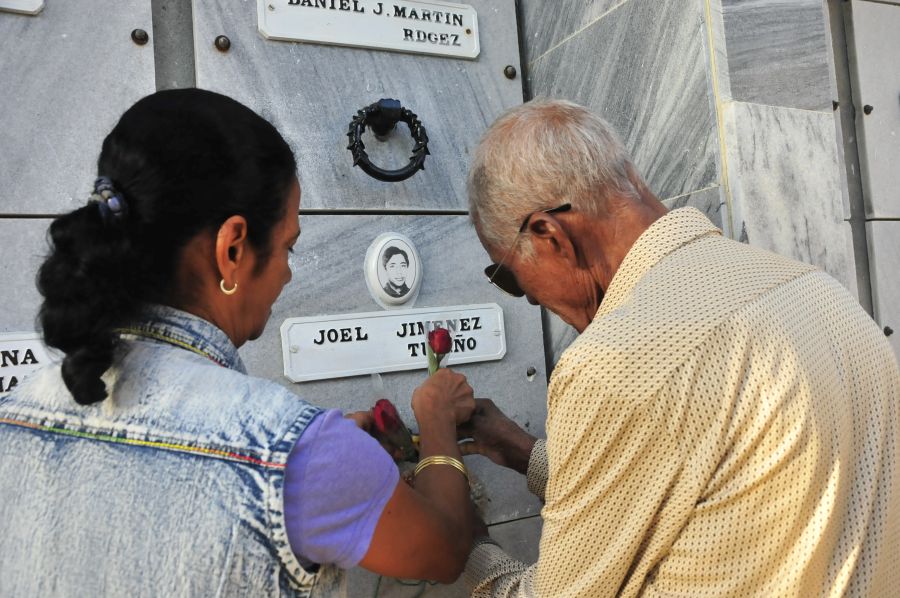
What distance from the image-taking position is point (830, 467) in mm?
1140

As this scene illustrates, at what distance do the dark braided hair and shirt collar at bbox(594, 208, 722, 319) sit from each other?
0.60m

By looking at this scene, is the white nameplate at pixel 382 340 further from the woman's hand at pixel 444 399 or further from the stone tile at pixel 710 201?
the stone tile at pixel 710 201

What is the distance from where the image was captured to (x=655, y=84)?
77.4 inches

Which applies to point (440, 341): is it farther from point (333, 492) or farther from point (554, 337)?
point (333, 492)

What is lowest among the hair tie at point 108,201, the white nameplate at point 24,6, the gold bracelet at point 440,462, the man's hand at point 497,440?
the man's hand at point 497,440

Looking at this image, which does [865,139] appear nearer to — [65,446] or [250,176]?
[250,176]

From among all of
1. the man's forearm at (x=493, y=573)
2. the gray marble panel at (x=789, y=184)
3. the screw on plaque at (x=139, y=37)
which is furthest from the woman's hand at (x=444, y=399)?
the screw on plaque at (x=139, y=37)

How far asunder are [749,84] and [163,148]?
141 cm

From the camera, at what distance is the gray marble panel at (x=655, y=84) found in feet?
6.12

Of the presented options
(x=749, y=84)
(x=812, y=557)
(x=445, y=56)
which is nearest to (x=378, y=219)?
(x=445, y=56)

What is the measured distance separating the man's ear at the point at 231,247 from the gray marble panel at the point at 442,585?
98 cm

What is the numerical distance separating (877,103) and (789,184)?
0.70 meters

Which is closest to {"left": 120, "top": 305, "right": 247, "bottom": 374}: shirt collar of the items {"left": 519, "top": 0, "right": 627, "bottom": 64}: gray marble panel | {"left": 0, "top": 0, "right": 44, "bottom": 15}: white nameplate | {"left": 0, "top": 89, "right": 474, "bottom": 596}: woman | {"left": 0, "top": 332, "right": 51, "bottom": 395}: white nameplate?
{"left": 0, "top": 89, "right": 474, "bottom": 596}: woman

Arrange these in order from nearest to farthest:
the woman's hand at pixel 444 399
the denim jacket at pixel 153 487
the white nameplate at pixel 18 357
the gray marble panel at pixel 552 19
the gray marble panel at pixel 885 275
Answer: the denim jacket at pixel 153 487 < the white nameplate at pixel 18 357 < the woman's hand at pixel 444 399 < the gray marble panel at pixel 552 19 < the gray marble panel at pixel 885 275
